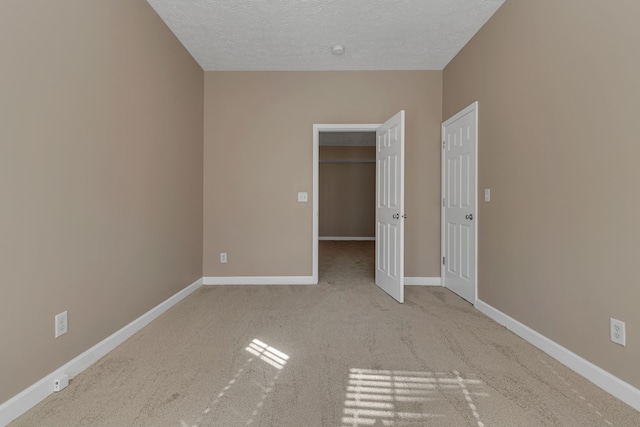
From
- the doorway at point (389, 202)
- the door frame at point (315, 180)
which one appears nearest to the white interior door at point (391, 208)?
the doorway at point (389, 202)

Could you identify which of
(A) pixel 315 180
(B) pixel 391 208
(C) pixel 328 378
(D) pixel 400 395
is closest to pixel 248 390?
(C) pixel 328 378

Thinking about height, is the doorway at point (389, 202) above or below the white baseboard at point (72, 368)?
above

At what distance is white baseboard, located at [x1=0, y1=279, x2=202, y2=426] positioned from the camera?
4.62 ft

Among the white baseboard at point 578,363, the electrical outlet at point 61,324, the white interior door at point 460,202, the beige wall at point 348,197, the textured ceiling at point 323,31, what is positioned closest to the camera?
the white baseboard at point 578,363

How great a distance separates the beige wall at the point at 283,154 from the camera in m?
3.91

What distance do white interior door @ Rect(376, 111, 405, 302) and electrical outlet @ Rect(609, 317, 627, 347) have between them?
1.67m

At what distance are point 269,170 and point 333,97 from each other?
1.24m

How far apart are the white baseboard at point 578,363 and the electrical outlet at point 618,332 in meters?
0.20

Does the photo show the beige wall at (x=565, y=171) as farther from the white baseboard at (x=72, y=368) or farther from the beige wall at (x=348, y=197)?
the beige wall at (x=348, y=197)

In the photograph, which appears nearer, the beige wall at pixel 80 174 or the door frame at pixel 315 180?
the beige wall at pixel 80 174

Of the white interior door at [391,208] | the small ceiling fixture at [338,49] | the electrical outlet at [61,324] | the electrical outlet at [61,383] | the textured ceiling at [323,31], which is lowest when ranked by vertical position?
the electrical outlet at [61,383]

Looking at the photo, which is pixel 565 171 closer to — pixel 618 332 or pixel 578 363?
pixel 618 332

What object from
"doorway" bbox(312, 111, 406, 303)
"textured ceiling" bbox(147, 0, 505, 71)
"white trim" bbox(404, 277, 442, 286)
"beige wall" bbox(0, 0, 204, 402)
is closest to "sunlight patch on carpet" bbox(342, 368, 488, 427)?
"doorway" bbox(312, 111, 406, 303)

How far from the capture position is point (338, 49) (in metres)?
3.34
